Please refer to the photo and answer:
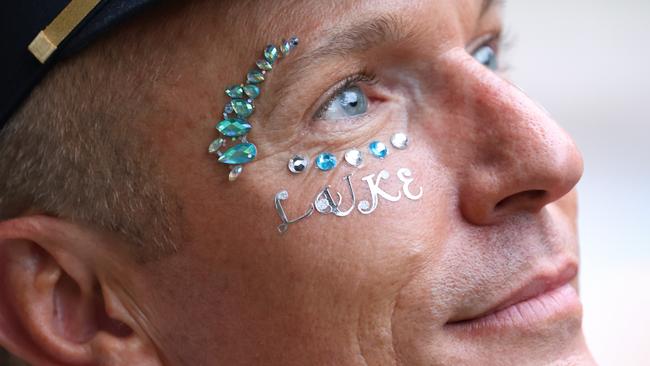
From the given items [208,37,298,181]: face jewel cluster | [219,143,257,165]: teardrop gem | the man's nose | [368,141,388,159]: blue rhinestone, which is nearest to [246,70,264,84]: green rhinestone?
[208,37,298,181]: face jewel cluster

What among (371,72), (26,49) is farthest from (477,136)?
(26,49)

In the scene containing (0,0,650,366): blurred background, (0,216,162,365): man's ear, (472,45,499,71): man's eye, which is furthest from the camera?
(0,0,650,366): blurred background

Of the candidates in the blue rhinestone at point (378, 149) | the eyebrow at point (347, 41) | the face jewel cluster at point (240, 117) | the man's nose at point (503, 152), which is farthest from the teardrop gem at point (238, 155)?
the man's nose at point (503, 152)

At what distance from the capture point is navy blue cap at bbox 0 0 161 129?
1.65 m

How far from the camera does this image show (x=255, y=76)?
163 centimetres

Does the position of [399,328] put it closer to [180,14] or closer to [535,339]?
[535,339]

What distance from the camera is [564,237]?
5.74ft

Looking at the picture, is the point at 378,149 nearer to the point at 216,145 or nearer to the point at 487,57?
the point at 216,145

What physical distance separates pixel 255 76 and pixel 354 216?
0.29m

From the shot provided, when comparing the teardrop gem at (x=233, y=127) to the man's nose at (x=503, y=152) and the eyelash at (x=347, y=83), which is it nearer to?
the eyelash at (x=347, y=83)

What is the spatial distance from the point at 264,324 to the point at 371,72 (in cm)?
49

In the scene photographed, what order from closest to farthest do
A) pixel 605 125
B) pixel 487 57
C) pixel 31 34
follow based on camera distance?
pixel 31 34 < pixel 487 57 < pixel 605 125

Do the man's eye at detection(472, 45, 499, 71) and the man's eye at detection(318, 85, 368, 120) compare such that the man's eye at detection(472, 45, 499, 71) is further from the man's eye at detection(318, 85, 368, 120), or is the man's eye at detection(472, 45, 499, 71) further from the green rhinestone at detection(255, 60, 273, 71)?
the green rhinestone at detection(255, 60, 273, 71)

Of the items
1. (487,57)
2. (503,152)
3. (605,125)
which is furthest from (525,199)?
(605,125)
